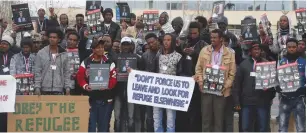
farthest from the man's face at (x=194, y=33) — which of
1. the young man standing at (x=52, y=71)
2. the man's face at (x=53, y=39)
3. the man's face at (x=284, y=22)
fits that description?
the man's face at (x=53, y=39)

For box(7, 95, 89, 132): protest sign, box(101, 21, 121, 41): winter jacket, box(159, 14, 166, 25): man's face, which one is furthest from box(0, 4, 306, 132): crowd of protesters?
box(159, 14, 166, 25): man's face

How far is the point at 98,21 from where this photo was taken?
1125 centimetres

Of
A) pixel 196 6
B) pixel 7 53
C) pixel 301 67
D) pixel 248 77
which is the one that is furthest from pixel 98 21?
pixel 196 6

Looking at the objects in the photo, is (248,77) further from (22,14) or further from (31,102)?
(22,14)

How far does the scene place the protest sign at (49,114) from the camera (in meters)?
8.78

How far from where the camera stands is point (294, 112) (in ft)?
30.6

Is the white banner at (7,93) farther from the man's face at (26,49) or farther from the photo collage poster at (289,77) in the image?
the photo collage poster at (289,77)

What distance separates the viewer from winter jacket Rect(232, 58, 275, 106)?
9328 mm

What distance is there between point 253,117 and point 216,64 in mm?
1238

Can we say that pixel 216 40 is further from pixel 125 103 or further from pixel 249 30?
pixel 125 103

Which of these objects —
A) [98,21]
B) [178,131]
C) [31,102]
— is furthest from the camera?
[98,21]

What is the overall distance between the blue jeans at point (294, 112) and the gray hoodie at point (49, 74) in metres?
3.70

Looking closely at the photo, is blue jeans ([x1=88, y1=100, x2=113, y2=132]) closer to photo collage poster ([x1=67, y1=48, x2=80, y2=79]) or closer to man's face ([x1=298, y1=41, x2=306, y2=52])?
photo collage poster ([x1=67, y1=48, x2=80, y2=79])

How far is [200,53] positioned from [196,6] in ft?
88.6
